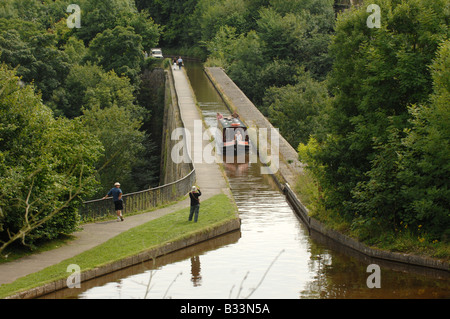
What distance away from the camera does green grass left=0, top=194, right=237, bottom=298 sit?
15.4 metres

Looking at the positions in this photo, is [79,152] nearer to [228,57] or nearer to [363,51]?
[363,51]

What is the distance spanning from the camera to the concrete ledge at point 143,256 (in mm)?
14766

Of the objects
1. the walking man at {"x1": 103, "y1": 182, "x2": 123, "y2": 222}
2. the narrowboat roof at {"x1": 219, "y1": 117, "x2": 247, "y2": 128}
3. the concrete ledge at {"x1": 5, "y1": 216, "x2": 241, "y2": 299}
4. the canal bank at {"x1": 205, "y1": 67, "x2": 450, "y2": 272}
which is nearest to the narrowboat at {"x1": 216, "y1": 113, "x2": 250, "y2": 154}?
the narrowboat roof at {"x1": 219, "y1": 117, "x2": 247, "y2": 128}

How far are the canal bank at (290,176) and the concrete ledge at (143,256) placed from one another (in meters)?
3.15

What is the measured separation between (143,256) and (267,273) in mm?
3482

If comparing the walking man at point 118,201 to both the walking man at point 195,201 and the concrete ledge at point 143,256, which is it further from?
the concrete ledge at point 143,256

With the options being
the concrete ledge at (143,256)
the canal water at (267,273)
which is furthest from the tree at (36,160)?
the canal water at (267,273)

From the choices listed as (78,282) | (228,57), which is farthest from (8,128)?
(228,57)

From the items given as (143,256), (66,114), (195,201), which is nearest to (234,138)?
(195,201)

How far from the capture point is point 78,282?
625 inches

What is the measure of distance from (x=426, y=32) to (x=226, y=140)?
17.0m

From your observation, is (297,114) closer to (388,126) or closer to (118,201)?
(118,201)

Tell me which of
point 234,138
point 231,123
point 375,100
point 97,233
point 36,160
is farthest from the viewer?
point 231,123

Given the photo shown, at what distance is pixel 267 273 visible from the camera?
1686 cm
